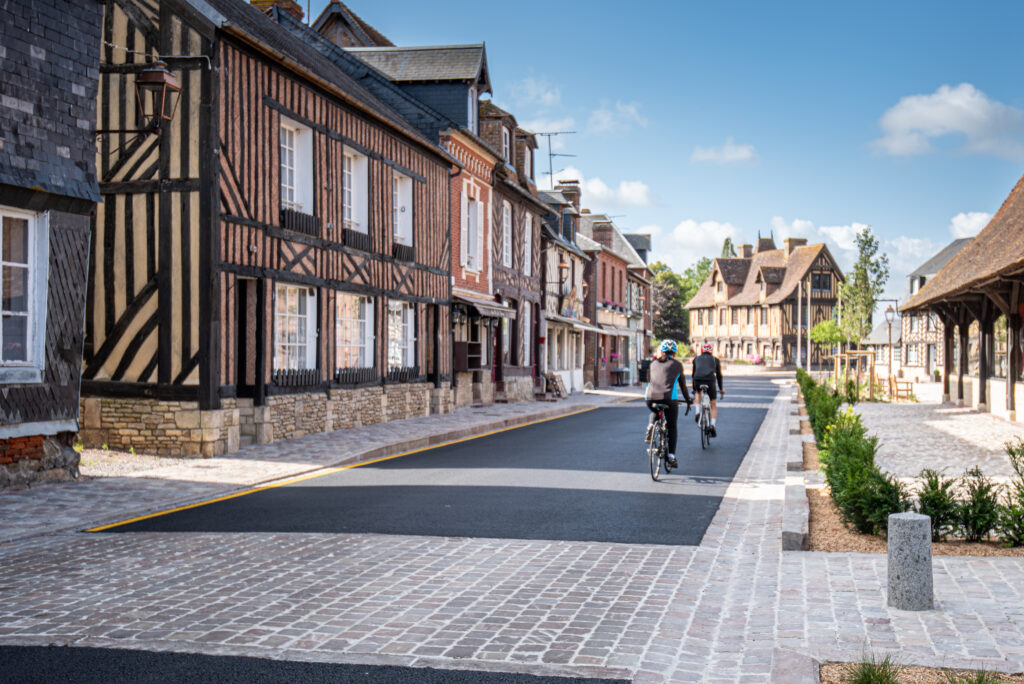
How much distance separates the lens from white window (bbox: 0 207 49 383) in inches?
384

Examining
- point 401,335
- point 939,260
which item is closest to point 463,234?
point 401,335

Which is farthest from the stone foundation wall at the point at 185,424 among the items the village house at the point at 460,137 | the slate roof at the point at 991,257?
the slate roof at the point at 991,257

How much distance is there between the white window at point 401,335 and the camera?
19.9 m

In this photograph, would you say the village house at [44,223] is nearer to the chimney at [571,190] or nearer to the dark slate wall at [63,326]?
the dark slate wall at [63,326]

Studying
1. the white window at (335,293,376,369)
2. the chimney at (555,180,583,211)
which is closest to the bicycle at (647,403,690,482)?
the white window at (335,293,376,369)

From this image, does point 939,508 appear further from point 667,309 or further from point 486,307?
point 667,309

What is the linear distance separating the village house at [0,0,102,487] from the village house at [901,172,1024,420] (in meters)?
12.3

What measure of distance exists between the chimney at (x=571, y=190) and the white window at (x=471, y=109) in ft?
58.0

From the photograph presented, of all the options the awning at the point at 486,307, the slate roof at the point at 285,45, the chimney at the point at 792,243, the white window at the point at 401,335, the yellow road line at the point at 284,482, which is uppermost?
the chimney at the point at 792,243

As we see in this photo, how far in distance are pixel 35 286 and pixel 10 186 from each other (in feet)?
3.49

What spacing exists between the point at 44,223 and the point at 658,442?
7.03 metres

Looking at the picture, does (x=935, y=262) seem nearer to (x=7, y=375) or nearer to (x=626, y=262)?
(x=626, y=262)

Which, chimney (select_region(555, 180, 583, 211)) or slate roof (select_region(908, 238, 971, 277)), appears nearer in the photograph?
chimney (select_region(555, 180, 583, 211))

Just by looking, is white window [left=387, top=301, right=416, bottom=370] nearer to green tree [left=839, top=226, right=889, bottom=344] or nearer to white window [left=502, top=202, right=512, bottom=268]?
white window [left=502, top=202, right=512, bottom=268]
